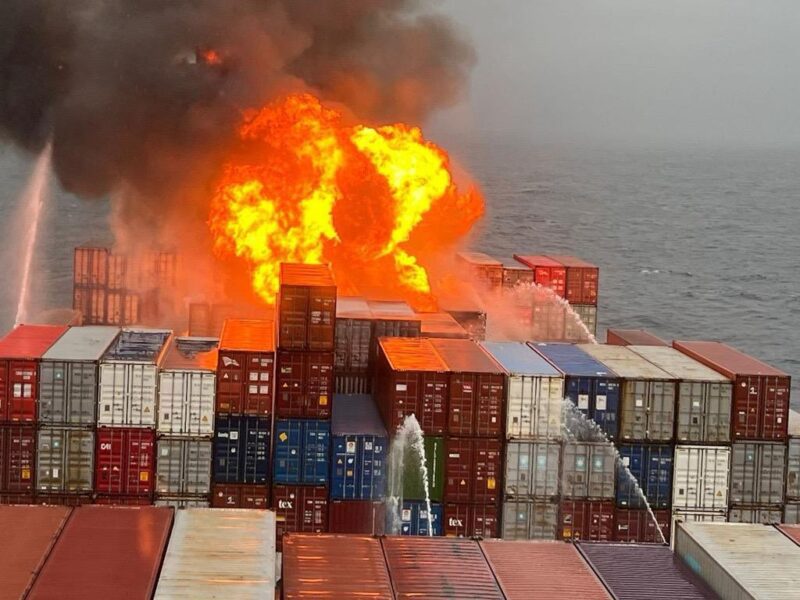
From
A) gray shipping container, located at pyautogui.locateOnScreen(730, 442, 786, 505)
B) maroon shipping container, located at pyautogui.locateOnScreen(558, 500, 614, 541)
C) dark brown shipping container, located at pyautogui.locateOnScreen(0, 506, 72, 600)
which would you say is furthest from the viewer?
gray shipping container, located at pyautogui.locateOnScreen(730, 442, 786, 505)

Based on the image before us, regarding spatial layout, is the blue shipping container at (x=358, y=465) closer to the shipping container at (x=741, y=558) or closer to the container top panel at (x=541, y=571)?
the container top panel at (x=541, y=571)

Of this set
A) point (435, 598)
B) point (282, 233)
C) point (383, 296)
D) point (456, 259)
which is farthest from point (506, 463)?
point (456, 259)

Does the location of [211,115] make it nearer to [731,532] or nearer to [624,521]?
[624,521]

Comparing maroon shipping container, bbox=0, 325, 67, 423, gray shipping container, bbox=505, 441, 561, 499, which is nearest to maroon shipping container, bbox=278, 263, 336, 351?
gray shipping container, bbox=505, 441, 561, 499

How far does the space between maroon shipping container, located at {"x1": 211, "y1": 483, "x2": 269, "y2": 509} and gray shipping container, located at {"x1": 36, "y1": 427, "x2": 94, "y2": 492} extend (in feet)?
13.8

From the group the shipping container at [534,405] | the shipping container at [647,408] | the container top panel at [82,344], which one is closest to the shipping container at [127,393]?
the container top panel at [82,344]

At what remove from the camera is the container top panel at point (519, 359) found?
133ft

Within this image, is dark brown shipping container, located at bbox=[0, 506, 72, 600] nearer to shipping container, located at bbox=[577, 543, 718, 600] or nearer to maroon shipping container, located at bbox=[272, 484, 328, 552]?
maroon shipping container, located at bbox=[272, 484, 328, 552]

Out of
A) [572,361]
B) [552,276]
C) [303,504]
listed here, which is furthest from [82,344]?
[552,276]

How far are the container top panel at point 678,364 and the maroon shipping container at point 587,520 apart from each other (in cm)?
542

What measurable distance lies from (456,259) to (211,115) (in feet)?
58.8

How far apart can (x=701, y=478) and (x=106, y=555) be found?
71.6 ft

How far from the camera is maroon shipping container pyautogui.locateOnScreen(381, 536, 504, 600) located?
26.8 m

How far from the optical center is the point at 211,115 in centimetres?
7006
